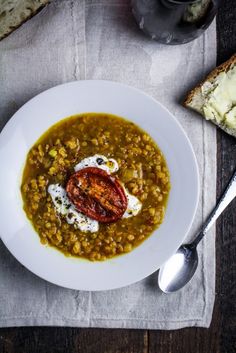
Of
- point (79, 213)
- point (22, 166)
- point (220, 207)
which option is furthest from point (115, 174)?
point (220, 207)

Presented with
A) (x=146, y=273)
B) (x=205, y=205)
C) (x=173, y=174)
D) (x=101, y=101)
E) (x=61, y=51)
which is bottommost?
(x=146, y=273)

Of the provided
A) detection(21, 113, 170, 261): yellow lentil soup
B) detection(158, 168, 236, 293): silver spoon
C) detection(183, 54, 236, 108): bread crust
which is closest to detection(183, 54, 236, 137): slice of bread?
detection(183, 54, 236, 108): bread crust

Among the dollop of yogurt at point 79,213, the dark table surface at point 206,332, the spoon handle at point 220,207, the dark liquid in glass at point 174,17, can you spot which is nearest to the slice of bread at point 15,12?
the dark liquid in glass at point 174,17

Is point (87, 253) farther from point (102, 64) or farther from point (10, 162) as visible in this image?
point (102, 64)

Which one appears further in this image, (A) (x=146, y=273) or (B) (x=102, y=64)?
Answer: (B) (x=102, y=64)

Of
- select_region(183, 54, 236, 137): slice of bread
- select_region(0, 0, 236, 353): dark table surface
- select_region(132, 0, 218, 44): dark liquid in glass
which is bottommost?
select_region(0, 0, 236, 353): dark table surface

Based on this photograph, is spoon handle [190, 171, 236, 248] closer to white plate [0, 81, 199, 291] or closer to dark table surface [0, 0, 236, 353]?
dark table surface [0, 0, 236, 353]

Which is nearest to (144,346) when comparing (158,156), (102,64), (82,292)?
(82,292)
